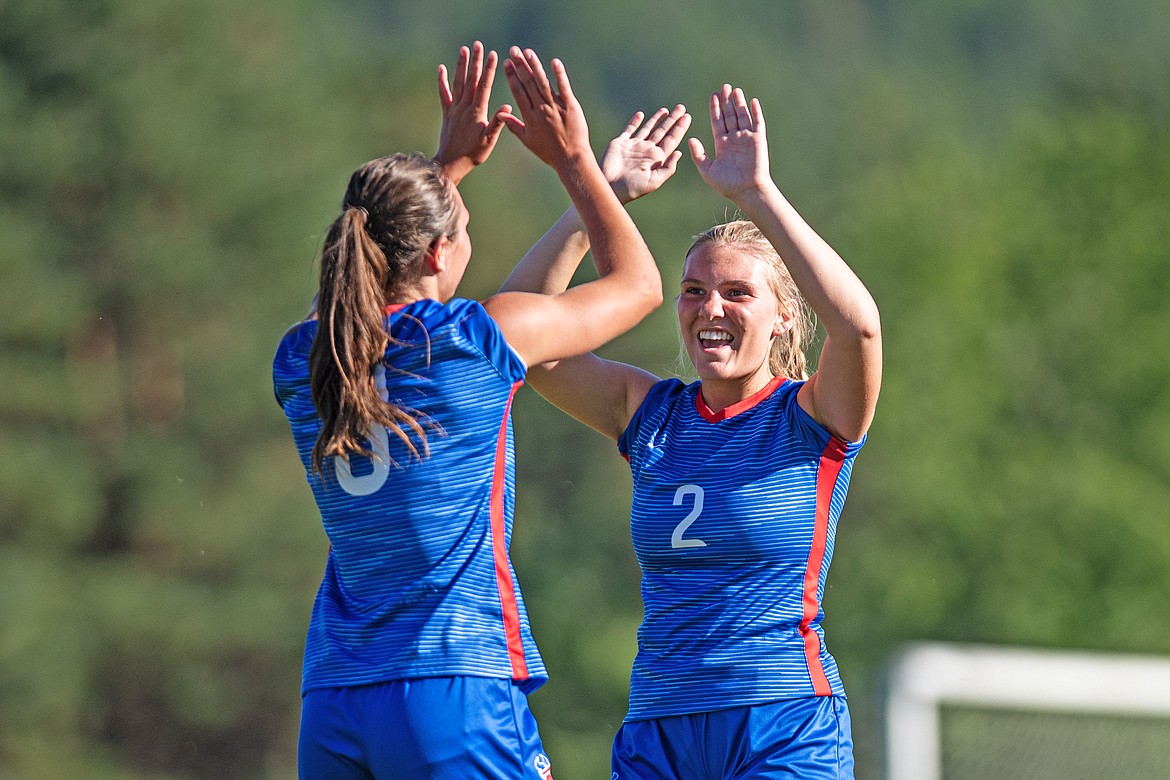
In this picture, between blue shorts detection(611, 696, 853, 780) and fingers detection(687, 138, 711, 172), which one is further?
fingers detection(687, 138, 711, 172)

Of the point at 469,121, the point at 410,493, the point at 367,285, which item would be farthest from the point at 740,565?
the point at 469,121

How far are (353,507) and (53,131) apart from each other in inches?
711

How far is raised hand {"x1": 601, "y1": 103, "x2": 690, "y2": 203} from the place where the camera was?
4.20 metres

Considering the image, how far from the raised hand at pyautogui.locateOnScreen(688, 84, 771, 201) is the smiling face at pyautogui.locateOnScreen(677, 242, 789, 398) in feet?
1.01

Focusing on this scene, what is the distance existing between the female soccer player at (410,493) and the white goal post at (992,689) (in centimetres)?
364

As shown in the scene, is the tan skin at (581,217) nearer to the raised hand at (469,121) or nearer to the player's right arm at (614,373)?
the raised hand at (469,121)

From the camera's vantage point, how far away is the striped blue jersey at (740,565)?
12.3 feet

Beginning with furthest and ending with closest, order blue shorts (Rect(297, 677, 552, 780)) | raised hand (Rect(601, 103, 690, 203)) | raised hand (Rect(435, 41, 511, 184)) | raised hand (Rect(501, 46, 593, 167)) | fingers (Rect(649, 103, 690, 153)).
Result: fingers (Rect(649, 103, 690, 153)), raised hand (Rect(601, 103, 690, 203)), raised hand (Rect(435, 41, 511, 184)), raised hand (Rect(501, 46, 593, 167)), blue shorts (Rect(297, 677, 552, 780))

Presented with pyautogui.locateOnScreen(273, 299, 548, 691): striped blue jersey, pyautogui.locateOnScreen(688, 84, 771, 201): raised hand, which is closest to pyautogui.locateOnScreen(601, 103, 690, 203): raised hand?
pyautogui.locateOnScreen(688, 84, 771, 201): raised hand

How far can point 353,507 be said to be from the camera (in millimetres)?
3242

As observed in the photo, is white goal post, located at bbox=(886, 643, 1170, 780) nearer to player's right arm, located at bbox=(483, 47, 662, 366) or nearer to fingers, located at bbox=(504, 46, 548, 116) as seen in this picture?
player's right arm, located at bbox=(483, 47, 662, 366)

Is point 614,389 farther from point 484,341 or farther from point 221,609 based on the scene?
point 221,609

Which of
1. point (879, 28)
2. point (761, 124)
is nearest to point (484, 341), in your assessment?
point (761, 124)

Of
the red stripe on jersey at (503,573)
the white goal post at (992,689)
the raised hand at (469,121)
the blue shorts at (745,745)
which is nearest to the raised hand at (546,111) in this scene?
the raised hand at (469,121)
